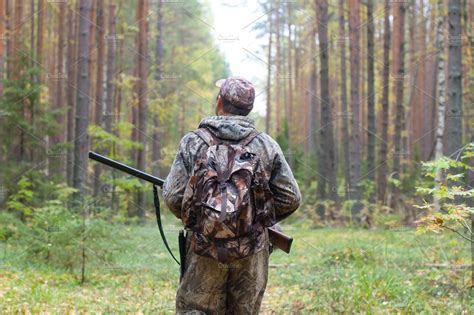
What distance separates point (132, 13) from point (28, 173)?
15.0 m

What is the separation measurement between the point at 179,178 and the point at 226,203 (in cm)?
40

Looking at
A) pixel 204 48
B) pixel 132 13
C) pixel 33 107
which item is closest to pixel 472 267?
pixel 33 107

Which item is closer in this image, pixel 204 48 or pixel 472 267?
pixel 472 267

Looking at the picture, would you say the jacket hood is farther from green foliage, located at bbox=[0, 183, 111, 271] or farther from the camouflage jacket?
green foliage, located at bbox=[0, 183, 111, 271]

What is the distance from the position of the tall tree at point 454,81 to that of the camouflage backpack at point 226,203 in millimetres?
5792

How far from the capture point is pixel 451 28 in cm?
872

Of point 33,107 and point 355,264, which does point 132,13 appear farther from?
point 355,264

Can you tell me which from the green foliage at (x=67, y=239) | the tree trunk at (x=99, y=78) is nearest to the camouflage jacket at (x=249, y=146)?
the green foliage at (x=67, y=239)

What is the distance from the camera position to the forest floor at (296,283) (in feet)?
20.3

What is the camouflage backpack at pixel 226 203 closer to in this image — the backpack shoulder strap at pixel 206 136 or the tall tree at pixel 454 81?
the backpack shoulder strap at pixel 206 136

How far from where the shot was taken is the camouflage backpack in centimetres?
324

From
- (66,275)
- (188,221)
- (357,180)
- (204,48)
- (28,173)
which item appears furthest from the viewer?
(204,48)

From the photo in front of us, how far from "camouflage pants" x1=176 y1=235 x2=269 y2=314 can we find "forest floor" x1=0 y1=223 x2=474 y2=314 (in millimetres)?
2630

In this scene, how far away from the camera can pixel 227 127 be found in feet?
11.5
